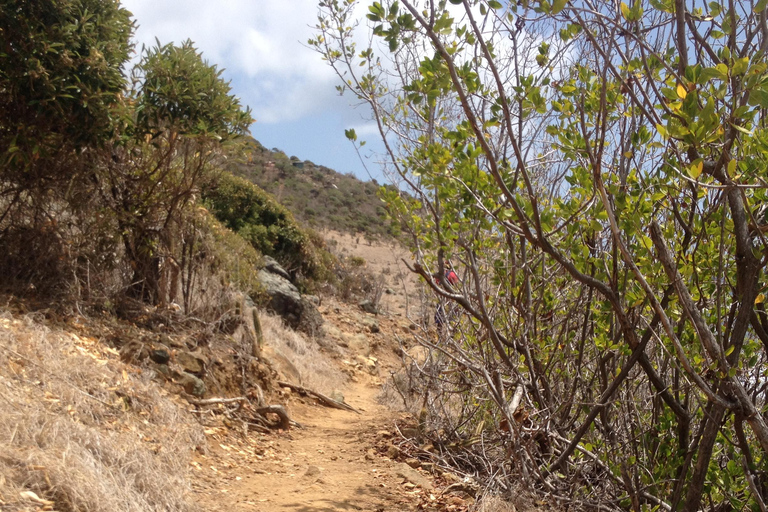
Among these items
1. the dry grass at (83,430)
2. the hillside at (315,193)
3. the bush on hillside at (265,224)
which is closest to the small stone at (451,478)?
the dry grass at (83,430)

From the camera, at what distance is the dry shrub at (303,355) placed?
9508 mm

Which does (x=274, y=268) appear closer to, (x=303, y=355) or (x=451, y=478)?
(x=303, y=355)

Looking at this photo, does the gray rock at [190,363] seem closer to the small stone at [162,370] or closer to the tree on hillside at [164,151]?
the small stone at [162,370]

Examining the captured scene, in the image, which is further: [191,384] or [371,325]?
[371,325]

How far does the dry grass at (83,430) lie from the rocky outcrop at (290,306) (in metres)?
6.69

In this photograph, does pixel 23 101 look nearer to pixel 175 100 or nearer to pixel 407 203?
pixel 175 100

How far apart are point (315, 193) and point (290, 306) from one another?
86.0ft

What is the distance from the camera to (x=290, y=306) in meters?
12.5

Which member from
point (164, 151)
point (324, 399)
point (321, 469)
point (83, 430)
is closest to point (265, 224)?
point (324, 399)

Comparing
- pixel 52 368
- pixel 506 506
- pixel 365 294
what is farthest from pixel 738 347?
pixel 365 294

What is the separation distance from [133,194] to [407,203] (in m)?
3.57

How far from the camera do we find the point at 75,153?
6.23 m

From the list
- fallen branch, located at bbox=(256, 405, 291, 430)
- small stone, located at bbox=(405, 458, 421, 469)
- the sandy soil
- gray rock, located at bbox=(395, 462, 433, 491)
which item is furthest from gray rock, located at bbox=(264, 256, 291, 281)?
gray rock, located at bbox=(395, 462, 433, 491)

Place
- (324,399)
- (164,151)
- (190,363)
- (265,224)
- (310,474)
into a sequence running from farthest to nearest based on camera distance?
(265,224), (324,399), (164,151), (190,363), (310,474)
